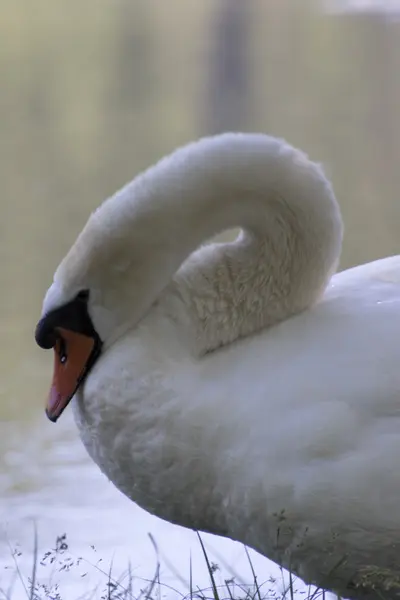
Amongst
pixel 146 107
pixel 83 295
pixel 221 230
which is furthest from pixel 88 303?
pixel 146 107

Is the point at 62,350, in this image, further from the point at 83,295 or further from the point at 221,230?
the point at 221,230

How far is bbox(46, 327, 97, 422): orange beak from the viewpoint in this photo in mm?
1246

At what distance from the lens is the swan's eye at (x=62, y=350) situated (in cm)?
125

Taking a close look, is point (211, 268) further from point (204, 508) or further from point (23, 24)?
point (23, 24)

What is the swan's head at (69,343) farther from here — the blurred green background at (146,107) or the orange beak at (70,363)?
the blurred green background at (146,107)

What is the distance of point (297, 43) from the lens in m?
6.93

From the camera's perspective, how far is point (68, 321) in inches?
48.6

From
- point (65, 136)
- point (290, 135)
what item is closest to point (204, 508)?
point (290, 135)

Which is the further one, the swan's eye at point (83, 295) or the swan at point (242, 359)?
the swan's eye at point (83, 295)

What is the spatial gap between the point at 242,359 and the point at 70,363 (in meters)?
0.20

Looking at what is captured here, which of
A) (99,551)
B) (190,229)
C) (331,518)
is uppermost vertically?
(190,229)

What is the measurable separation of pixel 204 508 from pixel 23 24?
5.94 meters

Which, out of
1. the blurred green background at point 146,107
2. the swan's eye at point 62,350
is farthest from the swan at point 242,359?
the blurred green background at point 146,107

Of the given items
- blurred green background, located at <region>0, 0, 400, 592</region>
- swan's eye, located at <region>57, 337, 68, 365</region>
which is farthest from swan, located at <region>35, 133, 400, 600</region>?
blurred green background, located at <region>0, 0, 400, 592</region>
